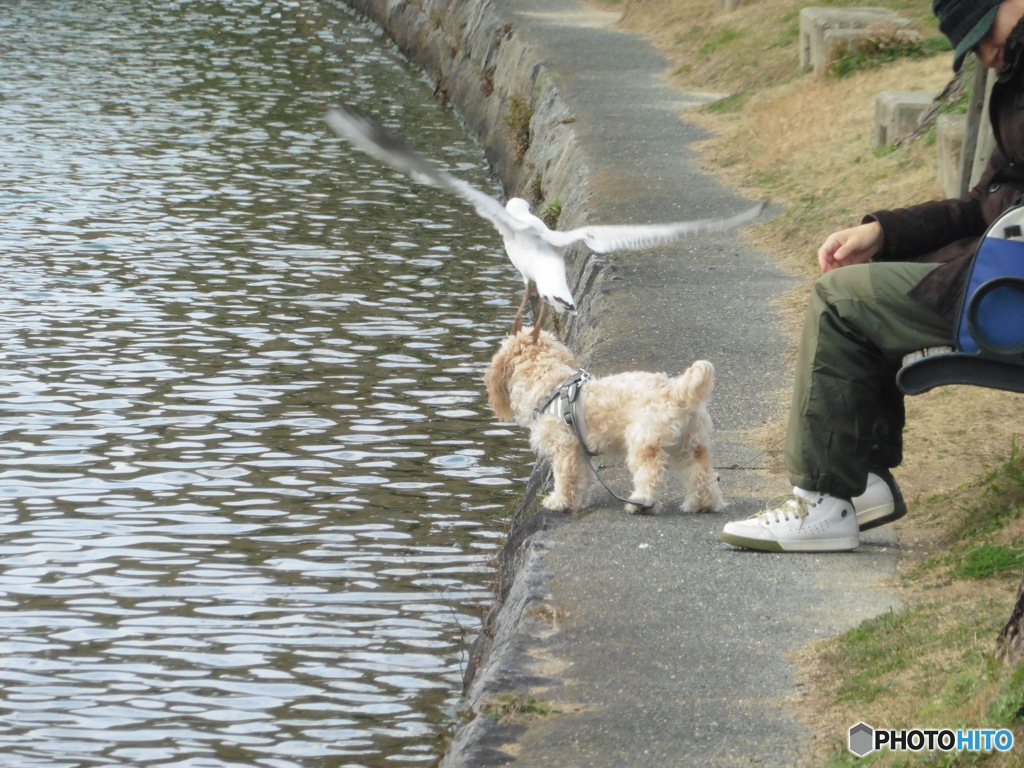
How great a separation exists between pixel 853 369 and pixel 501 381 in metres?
2.09

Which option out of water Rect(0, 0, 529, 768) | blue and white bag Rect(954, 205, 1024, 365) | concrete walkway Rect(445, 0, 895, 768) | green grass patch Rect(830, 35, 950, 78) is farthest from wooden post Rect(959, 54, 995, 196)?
green grass patch Rect(830, 35, 950, 78)

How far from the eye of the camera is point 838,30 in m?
14.5

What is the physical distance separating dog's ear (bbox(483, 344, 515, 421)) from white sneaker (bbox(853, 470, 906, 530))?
6.05 ft

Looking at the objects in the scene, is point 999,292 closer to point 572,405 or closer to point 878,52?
point 572,405

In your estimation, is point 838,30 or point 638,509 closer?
point 638,509

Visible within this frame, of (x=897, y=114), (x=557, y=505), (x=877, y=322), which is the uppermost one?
(x=877, y=322)

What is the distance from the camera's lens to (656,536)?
6.01 m

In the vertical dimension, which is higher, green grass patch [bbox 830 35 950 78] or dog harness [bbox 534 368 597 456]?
dog harness [bbox 534 368 597 456]

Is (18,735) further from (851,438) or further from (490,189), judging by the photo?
(490,189)

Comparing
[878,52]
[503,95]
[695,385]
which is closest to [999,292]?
[695,385]

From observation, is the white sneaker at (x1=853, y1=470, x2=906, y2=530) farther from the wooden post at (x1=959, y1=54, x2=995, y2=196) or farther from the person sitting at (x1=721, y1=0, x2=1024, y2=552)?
the wooden post at (x1=959, y1=54, x2=995, y2=196)

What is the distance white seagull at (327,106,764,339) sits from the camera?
21.1 ft

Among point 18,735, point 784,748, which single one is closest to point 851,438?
point 784,748

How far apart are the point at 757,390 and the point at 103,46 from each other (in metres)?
18.9
